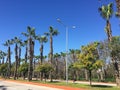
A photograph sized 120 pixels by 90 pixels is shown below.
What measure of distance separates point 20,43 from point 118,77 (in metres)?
55.9

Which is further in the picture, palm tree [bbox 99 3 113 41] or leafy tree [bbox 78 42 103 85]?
leafy tree [bbox 78 42 103 85]

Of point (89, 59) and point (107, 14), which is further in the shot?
point (89, 59)

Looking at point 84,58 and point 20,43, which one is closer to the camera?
point 84,58

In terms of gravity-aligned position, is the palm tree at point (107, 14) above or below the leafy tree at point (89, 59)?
above

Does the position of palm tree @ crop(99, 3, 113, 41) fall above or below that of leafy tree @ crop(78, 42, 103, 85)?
above

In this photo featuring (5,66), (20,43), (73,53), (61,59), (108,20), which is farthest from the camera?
(61,59)

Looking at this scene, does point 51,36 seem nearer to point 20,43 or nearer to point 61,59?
point 20,43

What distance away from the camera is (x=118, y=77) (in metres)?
33.2

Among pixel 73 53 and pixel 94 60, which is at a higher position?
pixel 73 53

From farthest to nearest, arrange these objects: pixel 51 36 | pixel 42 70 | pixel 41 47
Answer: pixel 41 47
pixel 51 36
pixel 42 70

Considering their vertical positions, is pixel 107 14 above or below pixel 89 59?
above

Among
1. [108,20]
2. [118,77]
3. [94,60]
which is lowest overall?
[118,77]

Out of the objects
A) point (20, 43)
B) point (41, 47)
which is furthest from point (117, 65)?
point (20, 43)

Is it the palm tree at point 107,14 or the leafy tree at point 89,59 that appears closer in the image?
the palm tree at point 107,14
